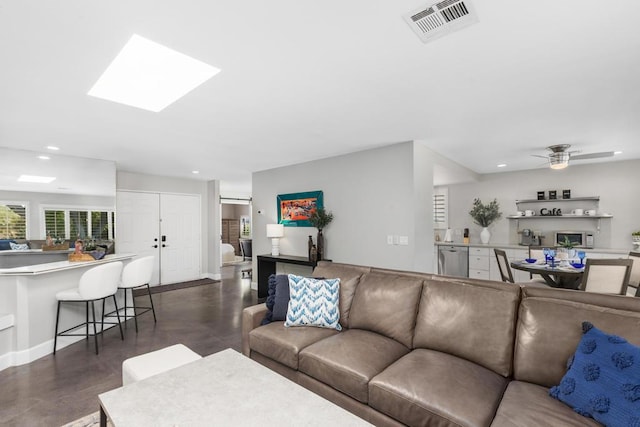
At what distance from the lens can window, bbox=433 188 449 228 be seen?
714cm

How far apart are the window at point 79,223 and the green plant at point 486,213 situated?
273 inches

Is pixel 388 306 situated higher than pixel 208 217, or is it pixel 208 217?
pixel 208 217

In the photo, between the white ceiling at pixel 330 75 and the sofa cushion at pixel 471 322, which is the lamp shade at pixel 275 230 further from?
the sofa cushion at pixel 471 322

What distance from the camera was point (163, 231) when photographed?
6.65 m

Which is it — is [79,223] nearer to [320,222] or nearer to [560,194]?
[320,222]

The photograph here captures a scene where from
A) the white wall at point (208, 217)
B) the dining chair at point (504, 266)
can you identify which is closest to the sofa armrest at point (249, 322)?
the dining chair at point (504, 266)

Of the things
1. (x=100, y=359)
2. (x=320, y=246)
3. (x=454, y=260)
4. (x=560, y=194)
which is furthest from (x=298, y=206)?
(x=560, y=194)

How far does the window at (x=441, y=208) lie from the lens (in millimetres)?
7141

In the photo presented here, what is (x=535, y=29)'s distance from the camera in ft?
5.47

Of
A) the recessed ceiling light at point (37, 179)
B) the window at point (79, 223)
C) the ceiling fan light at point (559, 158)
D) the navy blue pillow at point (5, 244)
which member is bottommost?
the navy blue pillow at point (5, 244)

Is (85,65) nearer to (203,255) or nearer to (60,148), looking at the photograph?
(60,148)

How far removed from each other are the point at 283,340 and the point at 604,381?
180 cm

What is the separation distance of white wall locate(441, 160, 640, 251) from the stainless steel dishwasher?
60cm

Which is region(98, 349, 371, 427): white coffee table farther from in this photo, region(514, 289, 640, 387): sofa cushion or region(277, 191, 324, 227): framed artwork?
region(277, 191, 324, 227): framed artwork
